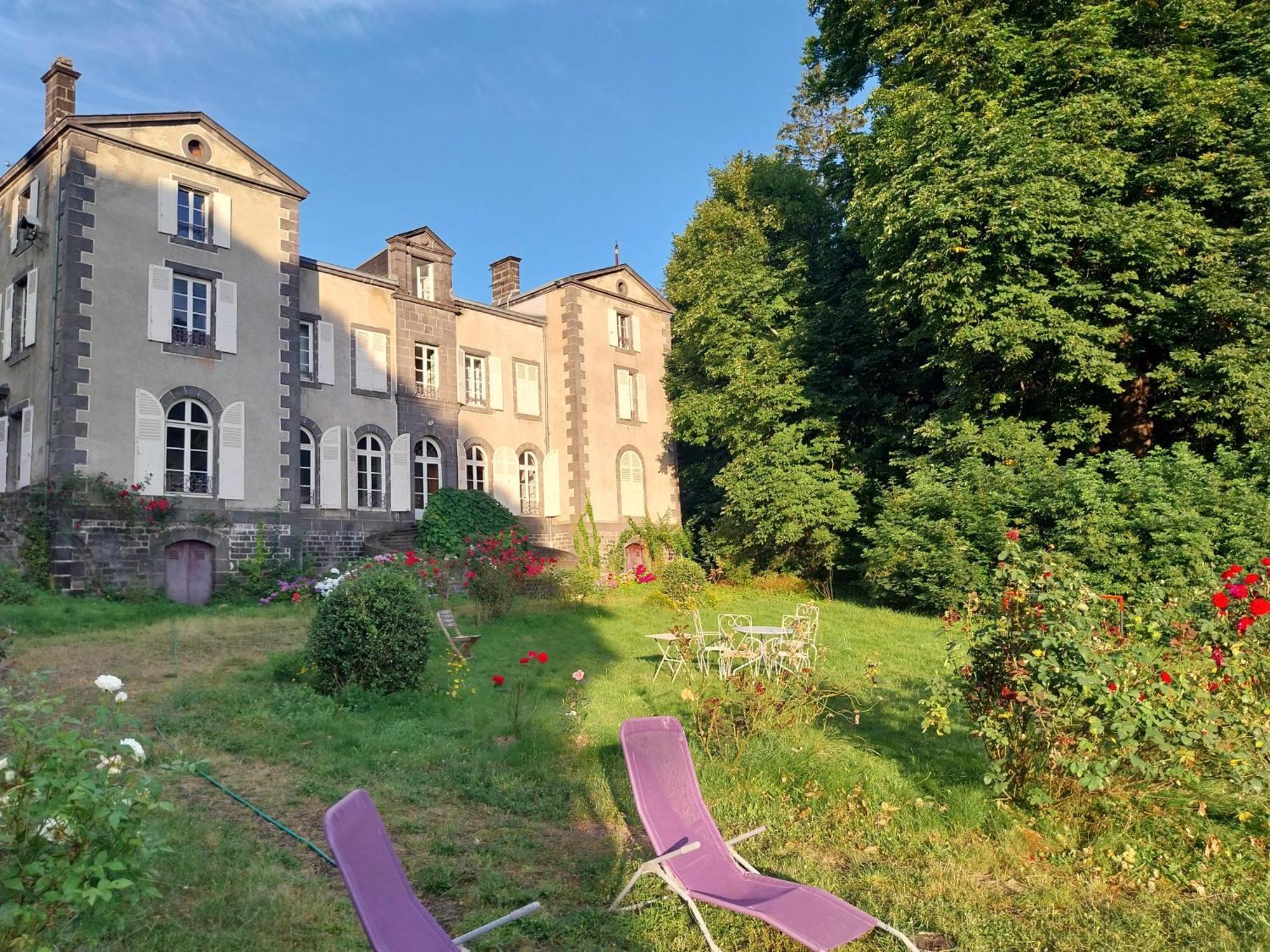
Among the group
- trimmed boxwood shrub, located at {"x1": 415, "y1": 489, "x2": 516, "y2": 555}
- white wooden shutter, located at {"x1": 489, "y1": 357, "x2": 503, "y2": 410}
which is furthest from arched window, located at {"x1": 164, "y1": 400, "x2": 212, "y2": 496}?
white wooden shutter, located at {"x1": 489, "y1": 357, "x2": 503, "y2": 410}

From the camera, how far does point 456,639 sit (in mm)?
10672

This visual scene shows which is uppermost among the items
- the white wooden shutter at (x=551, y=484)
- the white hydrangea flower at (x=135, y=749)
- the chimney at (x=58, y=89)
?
the chimney at (x=58, y=89)

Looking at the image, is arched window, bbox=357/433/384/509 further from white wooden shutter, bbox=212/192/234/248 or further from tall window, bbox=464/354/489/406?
white wooden shutter, bbox=212/192/234/248

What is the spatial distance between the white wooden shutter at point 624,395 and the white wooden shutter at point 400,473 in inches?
276

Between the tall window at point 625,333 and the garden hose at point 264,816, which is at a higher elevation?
the tall window at point 625,333

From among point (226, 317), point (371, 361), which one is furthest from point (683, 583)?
point (226, 317)

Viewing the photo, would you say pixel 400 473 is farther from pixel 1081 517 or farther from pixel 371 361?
pixel 1081 517

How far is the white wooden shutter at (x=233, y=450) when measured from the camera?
17031 millimetres

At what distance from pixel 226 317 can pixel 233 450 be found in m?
2.73

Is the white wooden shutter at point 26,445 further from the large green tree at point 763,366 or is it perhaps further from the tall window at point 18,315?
the large green tree at point 763,366

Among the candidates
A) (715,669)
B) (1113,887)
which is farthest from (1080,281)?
(1113,887)

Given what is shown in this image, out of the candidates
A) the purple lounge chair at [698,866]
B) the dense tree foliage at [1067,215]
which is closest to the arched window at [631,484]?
the dense tree foliage at [1067,215]

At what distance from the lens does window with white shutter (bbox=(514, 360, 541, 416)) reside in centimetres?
2400

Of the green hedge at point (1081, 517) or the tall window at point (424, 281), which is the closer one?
the green hedge at point (1081, 517)
